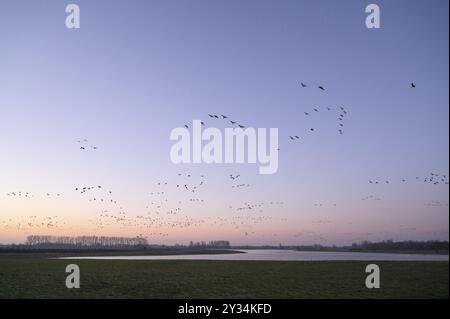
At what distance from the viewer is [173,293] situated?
35.1 meters
